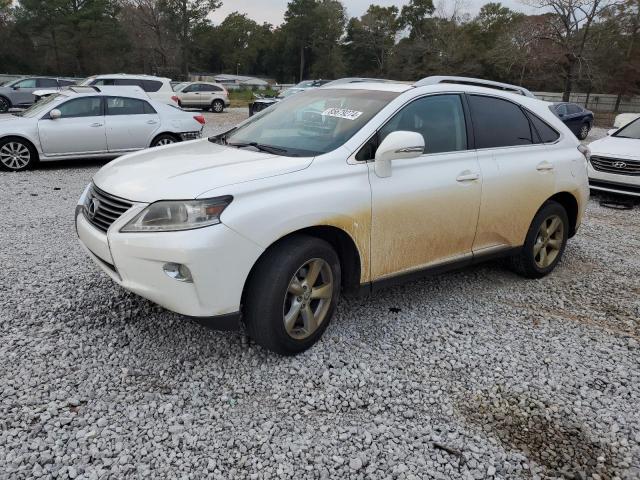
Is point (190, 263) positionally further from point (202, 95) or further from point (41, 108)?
point (202, 95)

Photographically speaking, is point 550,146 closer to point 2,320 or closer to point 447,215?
point 447,215

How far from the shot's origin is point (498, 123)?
4.22m

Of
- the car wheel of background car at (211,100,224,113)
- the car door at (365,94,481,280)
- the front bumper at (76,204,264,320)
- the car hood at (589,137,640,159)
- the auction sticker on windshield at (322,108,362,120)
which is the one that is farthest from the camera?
the car wheel of background car at (211,100,224,113)

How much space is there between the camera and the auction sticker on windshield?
3.52 meters

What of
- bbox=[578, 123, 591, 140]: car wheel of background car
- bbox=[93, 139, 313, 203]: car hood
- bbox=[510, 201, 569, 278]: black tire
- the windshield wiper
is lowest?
bbox=[578, 123, 591, 140]: car wheel of background car

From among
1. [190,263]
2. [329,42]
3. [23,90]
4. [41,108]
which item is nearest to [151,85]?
[23,90]

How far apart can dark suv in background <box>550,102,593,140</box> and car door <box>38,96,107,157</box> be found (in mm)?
14708

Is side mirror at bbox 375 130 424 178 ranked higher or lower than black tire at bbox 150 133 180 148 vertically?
higher

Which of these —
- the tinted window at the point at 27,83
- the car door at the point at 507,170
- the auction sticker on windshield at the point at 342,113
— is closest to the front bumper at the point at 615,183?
the car door at the point at 507,170

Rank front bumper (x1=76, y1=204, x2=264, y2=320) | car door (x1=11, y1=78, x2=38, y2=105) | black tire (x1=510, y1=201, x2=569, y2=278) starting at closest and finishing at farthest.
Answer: front bumper (x1=76, y1=204, x2=264, y2=320), black tire (x1=510, y1=201, x2=569, y2=278), car door (x1=11, y1=78, x2=38, y2=105)

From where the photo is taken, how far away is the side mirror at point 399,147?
3.17m

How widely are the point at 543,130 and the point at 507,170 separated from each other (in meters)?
0.84

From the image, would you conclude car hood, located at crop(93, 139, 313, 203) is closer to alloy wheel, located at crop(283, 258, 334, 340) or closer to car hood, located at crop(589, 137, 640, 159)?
alloy wheel, located at crop(283, 258, 334, 340)

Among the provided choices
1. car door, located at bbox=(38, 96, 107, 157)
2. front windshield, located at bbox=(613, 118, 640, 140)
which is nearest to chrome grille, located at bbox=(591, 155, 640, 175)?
front windshield, located at bbox=(613, 118, 640, 140)
